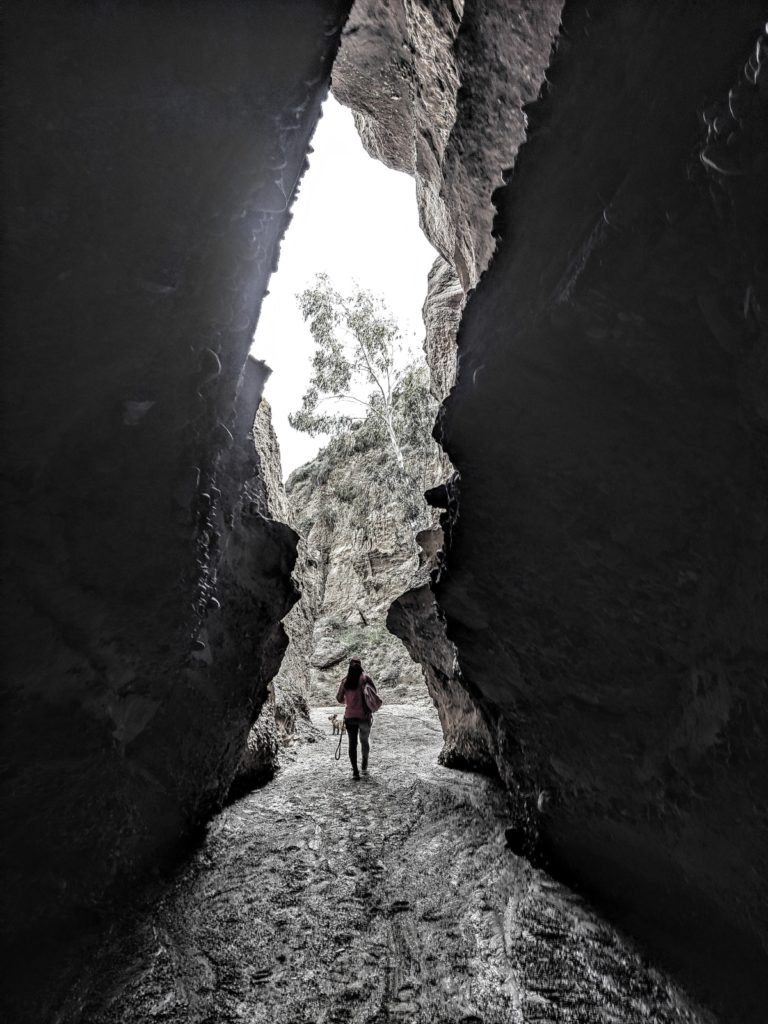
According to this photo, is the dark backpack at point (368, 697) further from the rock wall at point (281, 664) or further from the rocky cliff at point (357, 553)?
the rocky cliff at point (357, 553)

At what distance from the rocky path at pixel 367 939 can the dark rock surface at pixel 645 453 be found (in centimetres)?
68

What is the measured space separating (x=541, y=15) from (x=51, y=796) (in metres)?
7.80

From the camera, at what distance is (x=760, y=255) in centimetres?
247

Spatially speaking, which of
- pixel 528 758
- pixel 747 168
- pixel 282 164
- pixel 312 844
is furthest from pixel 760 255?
pixel 312 844

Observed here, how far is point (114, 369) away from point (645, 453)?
3.88m

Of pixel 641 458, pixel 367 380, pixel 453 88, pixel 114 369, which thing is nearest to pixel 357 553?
pixel 367 380

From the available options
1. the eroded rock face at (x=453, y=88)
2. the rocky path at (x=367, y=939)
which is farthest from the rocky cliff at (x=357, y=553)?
the rocky path at (x=367, y=939)

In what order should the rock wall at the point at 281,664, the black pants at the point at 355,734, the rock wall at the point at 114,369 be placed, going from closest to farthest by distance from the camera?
the rock wall at the point at 114,369, the rock wall at the point at 281,664, the black pants at the point at 355,734

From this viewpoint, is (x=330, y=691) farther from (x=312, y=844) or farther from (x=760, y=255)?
(x=760, y=255)

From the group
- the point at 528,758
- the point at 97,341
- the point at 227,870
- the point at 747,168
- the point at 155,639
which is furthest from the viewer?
the point at 528,758

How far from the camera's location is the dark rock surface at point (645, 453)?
2730 millimetres

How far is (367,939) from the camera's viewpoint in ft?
15.0

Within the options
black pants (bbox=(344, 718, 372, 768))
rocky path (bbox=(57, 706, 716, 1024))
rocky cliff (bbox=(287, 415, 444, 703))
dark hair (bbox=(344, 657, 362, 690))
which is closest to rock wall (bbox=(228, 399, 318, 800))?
dark hair (bbox=(344, 657, 362, 690))

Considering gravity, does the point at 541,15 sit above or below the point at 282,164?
above
